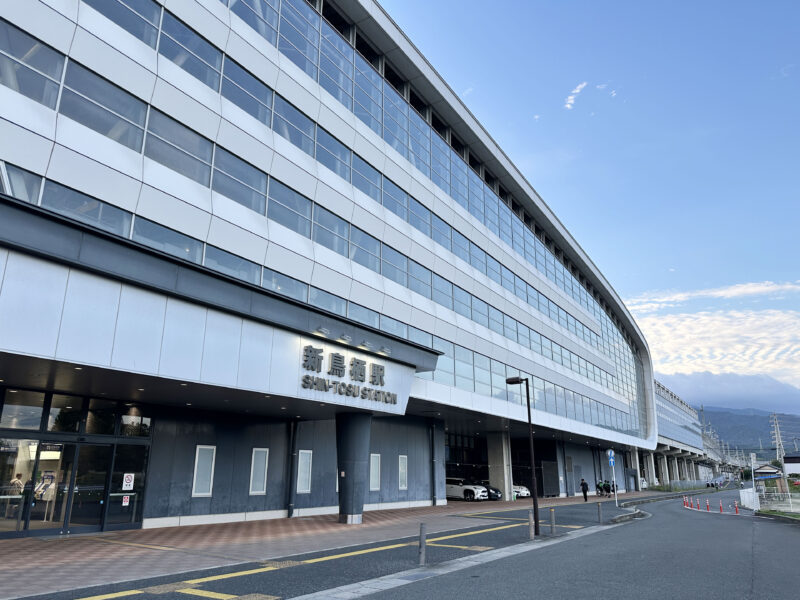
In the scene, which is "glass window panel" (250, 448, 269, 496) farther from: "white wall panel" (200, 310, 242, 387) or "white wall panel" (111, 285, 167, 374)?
"white wall panel" (111, 285, 167, 374)

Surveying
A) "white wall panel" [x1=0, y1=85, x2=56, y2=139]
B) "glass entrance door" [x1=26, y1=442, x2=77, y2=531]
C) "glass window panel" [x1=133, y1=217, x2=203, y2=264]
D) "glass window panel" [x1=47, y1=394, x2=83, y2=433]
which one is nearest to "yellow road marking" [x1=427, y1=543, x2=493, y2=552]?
"glass entrance door" [x1=26, y1=442, x2=77, y2=531]

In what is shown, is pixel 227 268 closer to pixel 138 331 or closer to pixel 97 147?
pixel 97 147

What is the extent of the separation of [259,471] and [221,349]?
30.5 ft

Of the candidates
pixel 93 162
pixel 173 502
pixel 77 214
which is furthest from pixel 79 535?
pixel 93 162

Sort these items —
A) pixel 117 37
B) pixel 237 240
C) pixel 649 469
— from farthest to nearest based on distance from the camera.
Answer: pixel 649 469
pixel 237 240
pixel 117 37

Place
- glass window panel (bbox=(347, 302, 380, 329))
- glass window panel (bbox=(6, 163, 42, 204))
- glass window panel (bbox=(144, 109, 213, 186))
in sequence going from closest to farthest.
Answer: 1. glass window panel (bbox=(6, 163, 42, 204))
2. glass window panel (bbox=(144, 109, 213, 186))
3. glass window panel (bbox=(347, 302, 380, 329))

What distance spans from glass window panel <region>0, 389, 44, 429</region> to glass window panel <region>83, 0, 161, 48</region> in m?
11.2

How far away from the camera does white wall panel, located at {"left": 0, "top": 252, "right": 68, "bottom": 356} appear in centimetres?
1099

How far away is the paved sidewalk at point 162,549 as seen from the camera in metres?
10.8

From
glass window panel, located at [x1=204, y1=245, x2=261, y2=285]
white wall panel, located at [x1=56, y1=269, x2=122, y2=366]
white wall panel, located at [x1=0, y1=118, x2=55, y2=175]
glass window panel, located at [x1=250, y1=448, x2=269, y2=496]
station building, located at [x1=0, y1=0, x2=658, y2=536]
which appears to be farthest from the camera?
glass window panel, located at [x1=250, y1=448, x2=269, y2=496]

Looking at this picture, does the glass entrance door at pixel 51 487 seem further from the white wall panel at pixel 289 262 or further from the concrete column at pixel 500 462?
the concrete column at pixel 500 462

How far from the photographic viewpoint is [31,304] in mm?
11320

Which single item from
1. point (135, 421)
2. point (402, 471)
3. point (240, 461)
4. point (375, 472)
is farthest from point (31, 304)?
point (402, 471)

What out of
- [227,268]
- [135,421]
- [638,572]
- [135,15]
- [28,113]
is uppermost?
[135,15]
